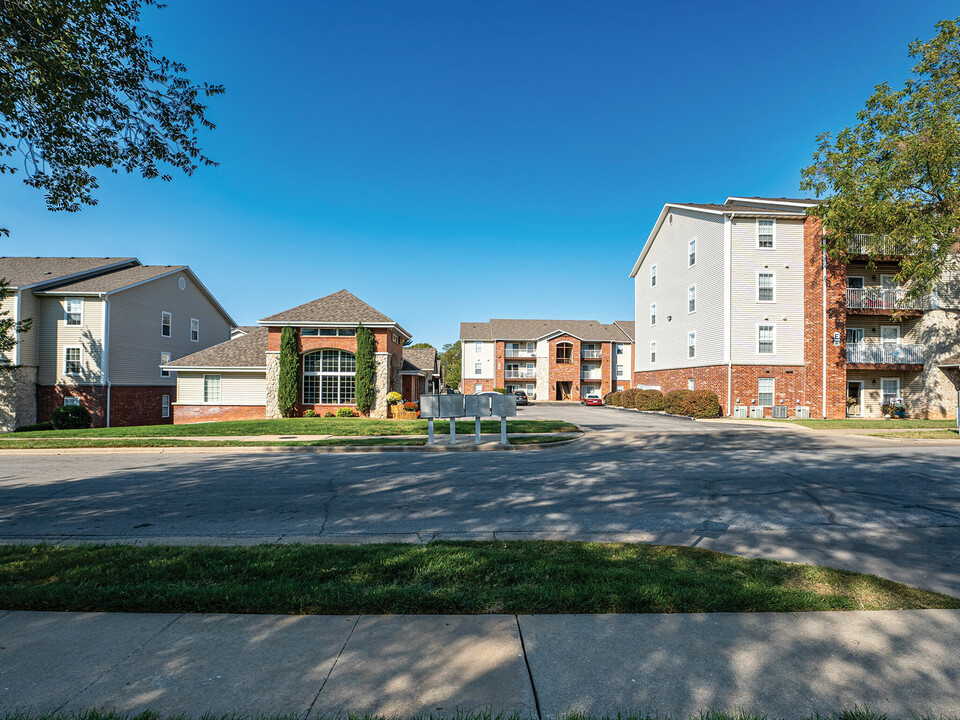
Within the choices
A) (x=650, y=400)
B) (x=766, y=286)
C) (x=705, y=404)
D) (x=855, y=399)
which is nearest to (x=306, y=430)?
(x=705, y=404)

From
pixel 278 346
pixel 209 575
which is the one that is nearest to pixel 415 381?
pixel 278 346

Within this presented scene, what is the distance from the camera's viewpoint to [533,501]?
8.16 metres

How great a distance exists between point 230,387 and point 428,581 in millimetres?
30121

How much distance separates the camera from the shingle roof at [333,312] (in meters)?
29.1

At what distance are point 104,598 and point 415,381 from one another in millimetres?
35758

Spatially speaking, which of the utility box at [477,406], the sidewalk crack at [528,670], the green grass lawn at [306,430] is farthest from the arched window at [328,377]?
the sidewalk crack at [528,670]

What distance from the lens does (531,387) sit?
63875 mm

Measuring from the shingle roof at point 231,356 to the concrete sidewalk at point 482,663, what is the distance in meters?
28.8

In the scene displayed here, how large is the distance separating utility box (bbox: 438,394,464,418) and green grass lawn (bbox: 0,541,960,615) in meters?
10.0

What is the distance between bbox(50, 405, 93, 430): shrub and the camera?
86.1 feet

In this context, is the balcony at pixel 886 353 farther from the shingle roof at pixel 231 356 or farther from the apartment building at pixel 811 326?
the shingle roof at pixel 231 356

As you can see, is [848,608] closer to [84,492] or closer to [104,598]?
[104,598]

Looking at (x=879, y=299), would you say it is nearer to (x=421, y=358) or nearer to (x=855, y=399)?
(x=855, y=399)

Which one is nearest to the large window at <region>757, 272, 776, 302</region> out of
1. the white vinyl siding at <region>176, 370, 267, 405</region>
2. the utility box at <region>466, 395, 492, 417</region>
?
the utility box at <region>466, 395, 492, 417</region>
